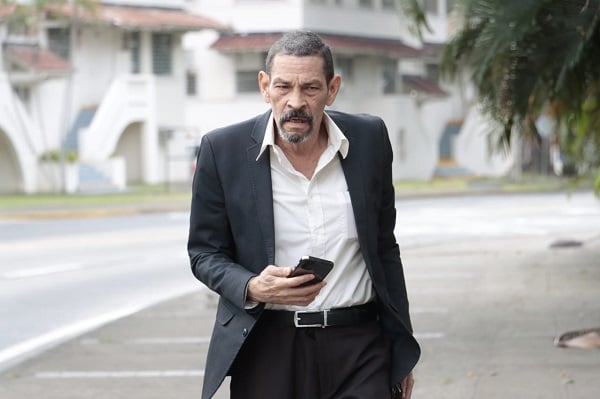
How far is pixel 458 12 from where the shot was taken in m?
11.7

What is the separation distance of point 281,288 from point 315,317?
1.04ft

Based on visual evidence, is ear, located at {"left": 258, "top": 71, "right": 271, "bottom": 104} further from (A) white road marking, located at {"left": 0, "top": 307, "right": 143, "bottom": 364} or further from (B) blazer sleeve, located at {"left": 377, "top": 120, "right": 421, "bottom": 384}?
(A) white road marking, located at {"left": 0, "top": 307, "right": 143, "bottom": 364}

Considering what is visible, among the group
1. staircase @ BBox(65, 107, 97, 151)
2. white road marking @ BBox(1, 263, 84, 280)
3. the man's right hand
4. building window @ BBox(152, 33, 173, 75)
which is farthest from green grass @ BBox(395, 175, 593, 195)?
the man's right hand

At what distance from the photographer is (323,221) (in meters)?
4.86

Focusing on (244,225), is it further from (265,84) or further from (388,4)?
(388,4)

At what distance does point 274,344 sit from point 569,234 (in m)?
19.2

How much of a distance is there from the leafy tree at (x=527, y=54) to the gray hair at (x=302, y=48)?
17.8 ft

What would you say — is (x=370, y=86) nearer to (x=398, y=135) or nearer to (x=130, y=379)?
(x=398, y=135)

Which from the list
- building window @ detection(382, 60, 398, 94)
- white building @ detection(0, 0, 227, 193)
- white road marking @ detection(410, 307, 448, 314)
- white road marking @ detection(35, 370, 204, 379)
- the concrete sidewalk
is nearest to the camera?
the concrete sidewalk

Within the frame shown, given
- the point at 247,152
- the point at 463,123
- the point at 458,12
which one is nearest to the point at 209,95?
the point at 463,123

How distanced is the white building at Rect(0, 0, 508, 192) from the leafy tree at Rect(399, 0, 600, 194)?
29913mm

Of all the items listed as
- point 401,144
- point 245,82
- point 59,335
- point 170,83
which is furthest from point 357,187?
point 401,144

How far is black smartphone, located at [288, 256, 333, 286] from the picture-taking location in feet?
14.7

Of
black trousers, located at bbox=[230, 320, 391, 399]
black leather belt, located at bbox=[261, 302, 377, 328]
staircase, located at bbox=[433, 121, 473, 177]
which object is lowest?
staircase, located at bbox=[433, 121, 473, 177]
